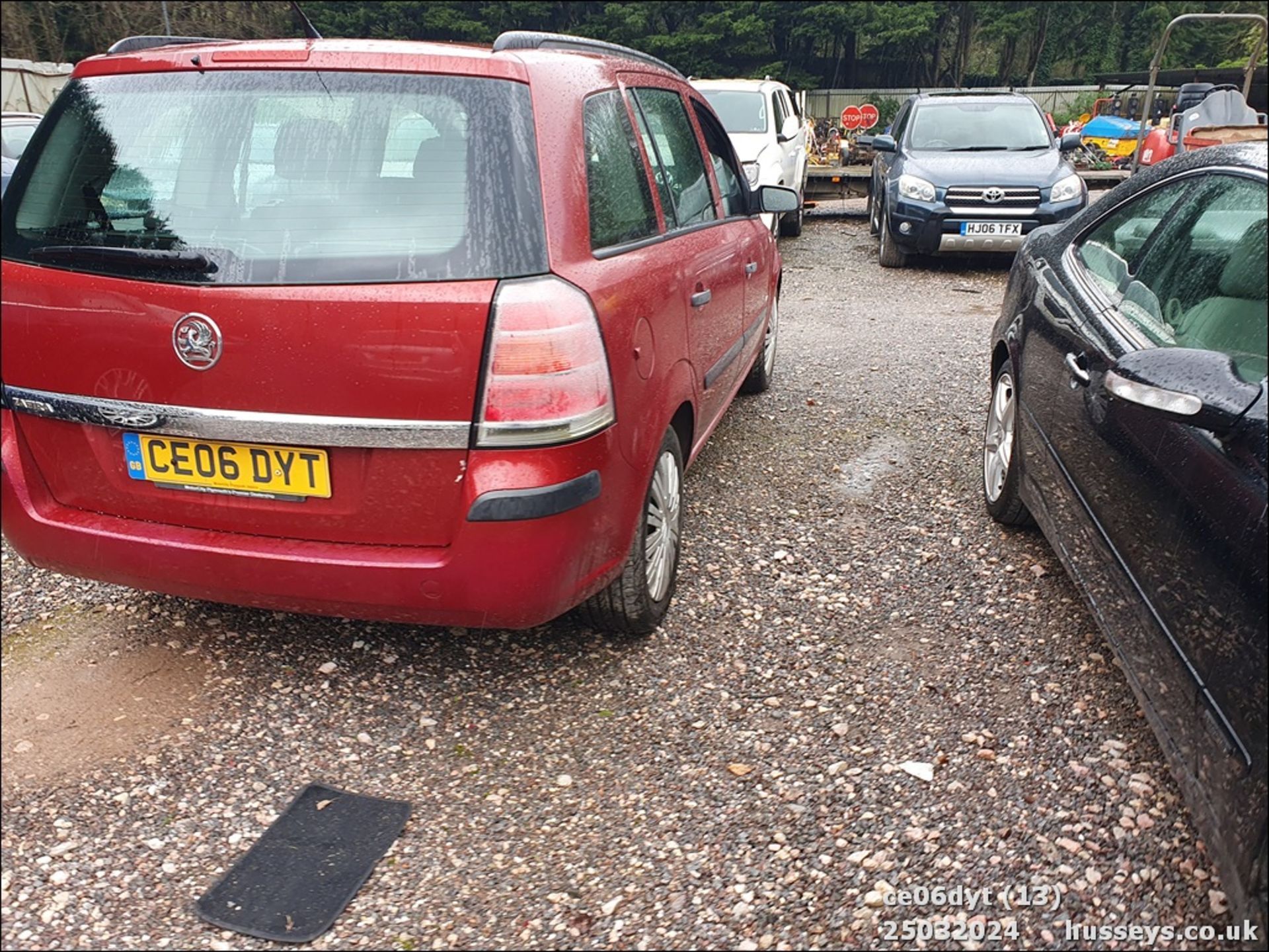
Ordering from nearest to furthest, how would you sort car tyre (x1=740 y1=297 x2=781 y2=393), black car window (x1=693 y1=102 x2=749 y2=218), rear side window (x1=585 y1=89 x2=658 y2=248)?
rear side window (x1=585 y1=89 x2=658 y2=248), black car window (x1=693 y1=102 x2=749 y2=218), car tyre (x1=740 y1=297 x2=781 y2=393)

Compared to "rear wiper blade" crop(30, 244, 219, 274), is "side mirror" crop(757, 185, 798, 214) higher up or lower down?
lower down

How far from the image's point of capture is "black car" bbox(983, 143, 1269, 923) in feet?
6.04

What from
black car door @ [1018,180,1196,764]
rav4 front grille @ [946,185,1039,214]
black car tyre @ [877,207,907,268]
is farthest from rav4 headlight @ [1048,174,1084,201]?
black car door @ [1018,180,1196,764]

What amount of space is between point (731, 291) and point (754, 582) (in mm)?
1205

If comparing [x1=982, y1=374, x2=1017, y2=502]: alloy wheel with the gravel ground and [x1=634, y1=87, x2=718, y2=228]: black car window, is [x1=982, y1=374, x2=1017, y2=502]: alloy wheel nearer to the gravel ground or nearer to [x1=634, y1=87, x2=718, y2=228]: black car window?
the gravel ground

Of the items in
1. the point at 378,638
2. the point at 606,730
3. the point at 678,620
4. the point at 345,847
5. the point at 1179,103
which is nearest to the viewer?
the point at 345,847

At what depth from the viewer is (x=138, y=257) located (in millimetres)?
2326

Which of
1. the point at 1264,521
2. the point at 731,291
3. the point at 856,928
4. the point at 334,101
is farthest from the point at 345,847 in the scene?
the point at 731,291

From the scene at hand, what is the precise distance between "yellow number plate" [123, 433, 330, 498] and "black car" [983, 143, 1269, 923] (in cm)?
186

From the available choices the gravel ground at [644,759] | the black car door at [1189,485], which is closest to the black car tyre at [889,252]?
the gravel ground at [644,759]

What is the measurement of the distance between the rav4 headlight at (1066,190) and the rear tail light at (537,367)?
833 centimetres

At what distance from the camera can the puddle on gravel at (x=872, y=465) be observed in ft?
14.6

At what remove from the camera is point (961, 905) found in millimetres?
2111

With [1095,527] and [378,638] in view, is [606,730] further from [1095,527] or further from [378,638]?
[1095,527]
